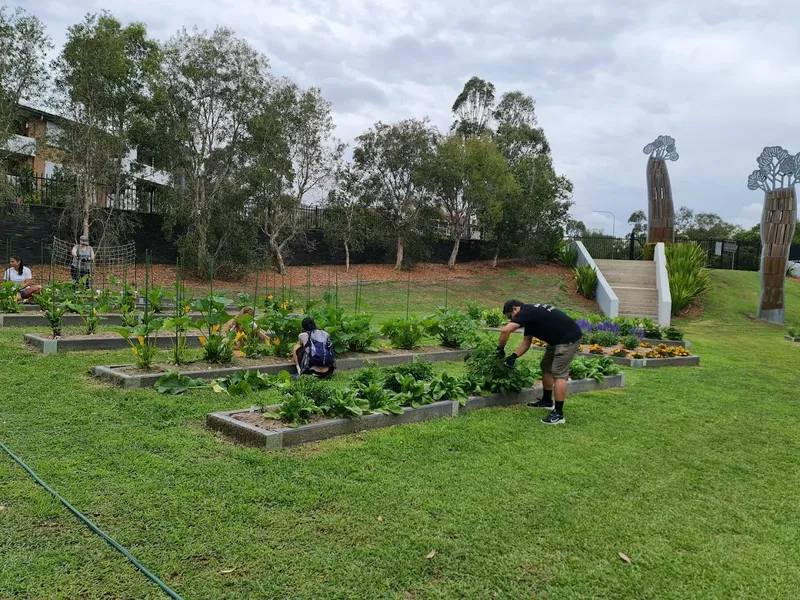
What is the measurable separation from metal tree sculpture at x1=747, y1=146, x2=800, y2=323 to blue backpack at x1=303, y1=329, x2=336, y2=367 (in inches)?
715

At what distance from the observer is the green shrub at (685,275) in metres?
20.8

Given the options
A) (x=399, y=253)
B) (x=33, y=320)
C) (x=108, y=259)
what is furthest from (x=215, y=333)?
(x=399, y=253)

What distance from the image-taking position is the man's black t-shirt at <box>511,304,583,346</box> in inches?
244

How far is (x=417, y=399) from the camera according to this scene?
584 centimetres

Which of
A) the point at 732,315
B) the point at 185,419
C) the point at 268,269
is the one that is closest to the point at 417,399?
the point at 185,419

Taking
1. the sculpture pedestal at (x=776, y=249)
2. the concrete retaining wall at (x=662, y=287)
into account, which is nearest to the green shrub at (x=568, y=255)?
Result: the concrete retaining wall at (x=662, y=287)

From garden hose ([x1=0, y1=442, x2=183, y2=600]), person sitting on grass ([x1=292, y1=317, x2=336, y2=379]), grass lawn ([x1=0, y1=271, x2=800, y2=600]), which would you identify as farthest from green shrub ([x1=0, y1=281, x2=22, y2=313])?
garden hose ([x1=0, y1=442, x2=183, y2=600])

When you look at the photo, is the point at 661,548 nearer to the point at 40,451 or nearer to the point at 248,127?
the point at 40,451

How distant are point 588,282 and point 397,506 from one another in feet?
66.1

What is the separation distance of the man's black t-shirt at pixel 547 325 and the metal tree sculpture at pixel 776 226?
16928 millimetres

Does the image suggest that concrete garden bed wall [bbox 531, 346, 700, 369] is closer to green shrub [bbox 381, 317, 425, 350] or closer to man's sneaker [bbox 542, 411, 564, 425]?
green shrub [bbox 381, 317, 425, 350]

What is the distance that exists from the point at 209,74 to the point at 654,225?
18.7m

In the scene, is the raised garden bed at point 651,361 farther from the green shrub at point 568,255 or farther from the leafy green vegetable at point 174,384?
the green shrub at point 568,255

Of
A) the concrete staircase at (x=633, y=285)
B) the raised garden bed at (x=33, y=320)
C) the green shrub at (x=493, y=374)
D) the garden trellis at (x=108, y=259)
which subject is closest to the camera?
the green shrub at (x=493, y=374)
